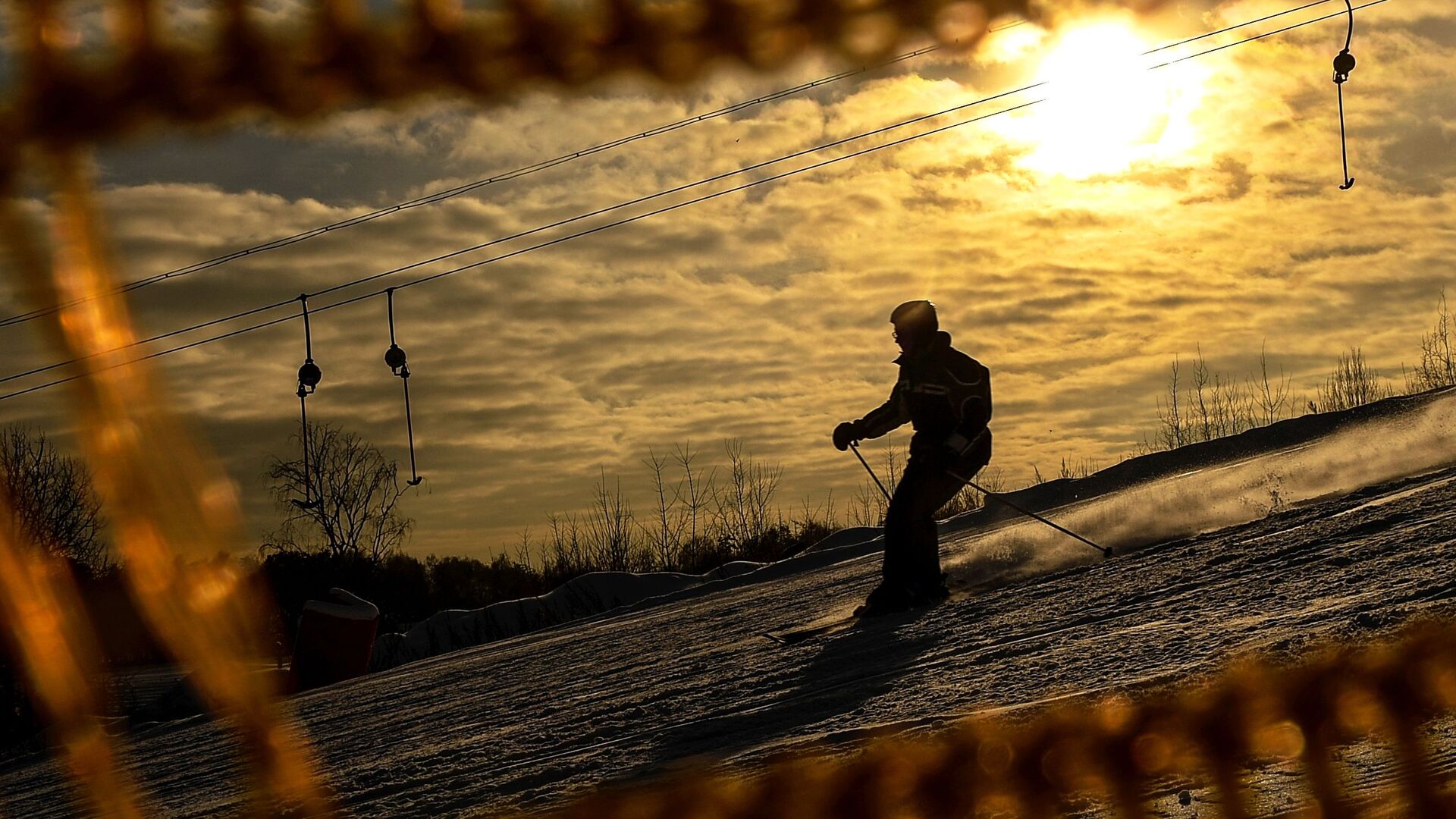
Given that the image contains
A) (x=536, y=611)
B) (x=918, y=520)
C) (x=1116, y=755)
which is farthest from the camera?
(x=536, y=611)

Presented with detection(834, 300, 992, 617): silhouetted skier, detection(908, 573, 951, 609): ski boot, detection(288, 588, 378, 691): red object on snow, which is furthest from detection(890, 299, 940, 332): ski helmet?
detection(288, 588, 378, 691): red object on snow

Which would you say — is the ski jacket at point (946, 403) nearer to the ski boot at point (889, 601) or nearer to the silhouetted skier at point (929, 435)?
the silhouetted skier at point (929, 435)

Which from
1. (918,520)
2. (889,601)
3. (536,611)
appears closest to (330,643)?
(536,611)

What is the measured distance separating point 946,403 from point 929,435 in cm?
25

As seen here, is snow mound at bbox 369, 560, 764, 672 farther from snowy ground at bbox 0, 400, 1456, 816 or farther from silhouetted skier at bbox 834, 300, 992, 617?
silhouetted skier at bbox 834, 300, 992, 617

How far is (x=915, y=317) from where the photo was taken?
9.66 meters

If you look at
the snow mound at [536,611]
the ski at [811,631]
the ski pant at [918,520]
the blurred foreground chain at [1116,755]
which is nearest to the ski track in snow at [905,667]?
the ski at [811,631]

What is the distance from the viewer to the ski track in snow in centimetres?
511

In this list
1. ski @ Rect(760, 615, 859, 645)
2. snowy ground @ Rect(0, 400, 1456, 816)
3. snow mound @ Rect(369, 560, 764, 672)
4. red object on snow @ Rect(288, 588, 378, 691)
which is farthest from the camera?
A: snow mound @ Rect(369, 560, 764, 672)

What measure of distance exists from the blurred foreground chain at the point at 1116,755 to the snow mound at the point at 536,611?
16924mm

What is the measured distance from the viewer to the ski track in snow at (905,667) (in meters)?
5.11

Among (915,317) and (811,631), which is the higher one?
(915,317)

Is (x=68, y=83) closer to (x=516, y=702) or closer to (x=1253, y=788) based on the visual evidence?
(x=1253, y=788)

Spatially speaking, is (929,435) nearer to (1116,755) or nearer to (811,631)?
(811,631)
